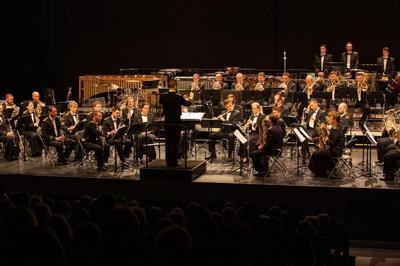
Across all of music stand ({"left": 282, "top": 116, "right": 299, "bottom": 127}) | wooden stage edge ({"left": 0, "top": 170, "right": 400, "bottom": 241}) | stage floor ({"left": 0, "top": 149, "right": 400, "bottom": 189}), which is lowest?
wooden stage edge ({"left": 0, "top": 170, "right": 400, "bottom": 241})

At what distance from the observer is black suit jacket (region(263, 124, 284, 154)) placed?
1160cm

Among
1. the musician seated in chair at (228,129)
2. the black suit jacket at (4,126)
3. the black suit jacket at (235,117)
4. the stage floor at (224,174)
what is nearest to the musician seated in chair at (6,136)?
the black suit jacket at (4,126)

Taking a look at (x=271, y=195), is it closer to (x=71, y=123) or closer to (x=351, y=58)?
(x=71, y=123)

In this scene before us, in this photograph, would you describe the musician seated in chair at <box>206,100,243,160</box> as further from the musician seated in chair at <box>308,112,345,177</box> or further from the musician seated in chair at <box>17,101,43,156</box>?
the musician seated in chair at <box>17,101,43,156</box>

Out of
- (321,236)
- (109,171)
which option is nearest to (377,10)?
(109,171)

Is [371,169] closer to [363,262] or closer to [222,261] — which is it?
[363,262]

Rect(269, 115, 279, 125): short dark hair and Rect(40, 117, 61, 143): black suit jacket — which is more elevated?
Rect(269, 115, 279, 125): short dark hair

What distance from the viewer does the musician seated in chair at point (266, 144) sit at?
11.6m

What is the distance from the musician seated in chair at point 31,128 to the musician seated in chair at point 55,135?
19.6 inches

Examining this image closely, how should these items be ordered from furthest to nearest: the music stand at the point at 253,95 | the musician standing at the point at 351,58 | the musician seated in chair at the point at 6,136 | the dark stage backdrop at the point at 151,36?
the dark stage backdrop at the point at 151,36 < the musician standing at the point at 351,58 < the music stand at the point at 253,95 < the musician seated in chair at the point at 6,136

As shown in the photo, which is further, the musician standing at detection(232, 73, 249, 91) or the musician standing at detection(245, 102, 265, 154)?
the musician standing at detection(232, 73, 249, 91)

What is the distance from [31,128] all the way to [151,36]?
8.29 m

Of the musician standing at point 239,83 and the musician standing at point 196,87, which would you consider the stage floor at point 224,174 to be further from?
the musician standing at point 239,83

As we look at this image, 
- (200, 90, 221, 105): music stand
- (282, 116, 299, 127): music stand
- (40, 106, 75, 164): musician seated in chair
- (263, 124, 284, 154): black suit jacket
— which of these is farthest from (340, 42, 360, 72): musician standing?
(40, 106, 75, 164): musician seated in chair
